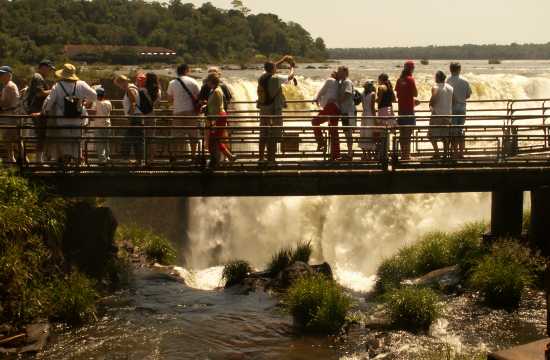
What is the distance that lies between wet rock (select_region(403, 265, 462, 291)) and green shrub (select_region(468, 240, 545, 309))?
460mm

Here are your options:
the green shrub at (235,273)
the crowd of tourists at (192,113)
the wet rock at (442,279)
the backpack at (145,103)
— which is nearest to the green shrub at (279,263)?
the green shrub at (235,273)

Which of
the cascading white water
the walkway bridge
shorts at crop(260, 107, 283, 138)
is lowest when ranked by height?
the cascading white water

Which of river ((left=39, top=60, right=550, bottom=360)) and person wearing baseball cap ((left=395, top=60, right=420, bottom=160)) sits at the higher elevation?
person wearing baseball cap ((left=395, top=60, right=420, bottom=160))

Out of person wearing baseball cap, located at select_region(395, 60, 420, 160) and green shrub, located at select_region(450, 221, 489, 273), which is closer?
person wearing baseball cap, located at select_region(395, 60, 420, 160)

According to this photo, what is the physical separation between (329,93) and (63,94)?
4.59 meters

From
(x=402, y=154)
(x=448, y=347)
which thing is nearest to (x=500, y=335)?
(x=448, y=347)

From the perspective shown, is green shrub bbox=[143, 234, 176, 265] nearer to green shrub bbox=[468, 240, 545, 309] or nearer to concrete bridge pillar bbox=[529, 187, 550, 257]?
green shrub bbox=[468, 240, 545, 309]

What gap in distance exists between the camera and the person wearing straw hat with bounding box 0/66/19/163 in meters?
14.6

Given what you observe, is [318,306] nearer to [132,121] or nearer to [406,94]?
[406,94]

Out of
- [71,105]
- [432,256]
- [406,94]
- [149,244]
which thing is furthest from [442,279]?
[71,105]

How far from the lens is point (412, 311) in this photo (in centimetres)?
1364

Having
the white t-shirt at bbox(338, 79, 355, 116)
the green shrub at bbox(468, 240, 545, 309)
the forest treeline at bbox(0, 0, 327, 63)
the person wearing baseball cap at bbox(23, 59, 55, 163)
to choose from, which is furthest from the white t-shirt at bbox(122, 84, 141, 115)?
the forest treeline at bbox(0, 0, 327, 63)

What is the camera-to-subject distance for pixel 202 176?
14656 millimetres

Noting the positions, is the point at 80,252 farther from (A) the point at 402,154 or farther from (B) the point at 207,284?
(A) the point at 402,154
